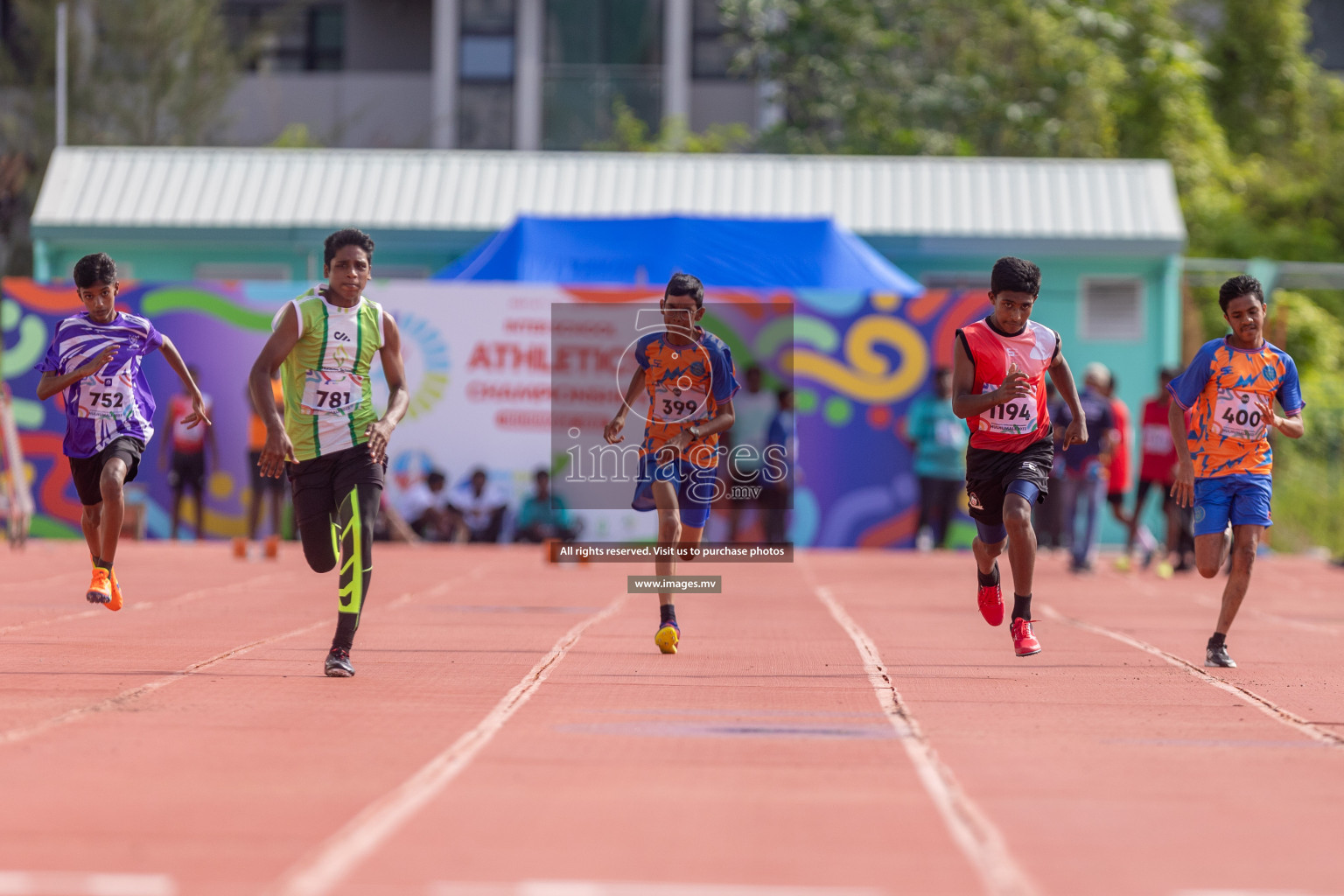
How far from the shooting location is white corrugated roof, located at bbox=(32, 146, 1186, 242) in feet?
84.6

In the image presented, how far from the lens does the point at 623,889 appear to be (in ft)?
14.9

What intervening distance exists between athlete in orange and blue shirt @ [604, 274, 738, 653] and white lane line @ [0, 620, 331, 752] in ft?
7.33

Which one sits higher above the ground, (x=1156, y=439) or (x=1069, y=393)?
(x=1069, y=393)

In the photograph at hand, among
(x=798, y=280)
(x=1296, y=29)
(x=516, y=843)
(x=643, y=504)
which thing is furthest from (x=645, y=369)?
(x=1296, y=29)

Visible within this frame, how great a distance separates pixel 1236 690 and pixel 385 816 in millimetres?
4771

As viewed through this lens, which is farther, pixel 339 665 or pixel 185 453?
pixel 185 453

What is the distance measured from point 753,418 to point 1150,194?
7977 millimetres

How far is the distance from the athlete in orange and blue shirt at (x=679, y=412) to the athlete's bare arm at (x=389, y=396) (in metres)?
1.14

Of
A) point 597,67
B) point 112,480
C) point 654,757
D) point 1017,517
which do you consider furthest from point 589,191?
point 654,757

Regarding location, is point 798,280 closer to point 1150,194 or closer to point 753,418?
point 753,418

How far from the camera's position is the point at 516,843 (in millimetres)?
5023

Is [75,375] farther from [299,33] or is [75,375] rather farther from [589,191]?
[299,33]

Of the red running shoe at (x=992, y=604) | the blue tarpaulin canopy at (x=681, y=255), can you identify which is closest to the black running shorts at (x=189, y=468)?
the blue tarpaulin canopy at (x=681, y=255)

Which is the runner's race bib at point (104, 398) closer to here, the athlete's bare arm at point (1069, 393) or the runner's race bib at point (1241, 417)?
the athlete's bare arm at point (1069, 393)
